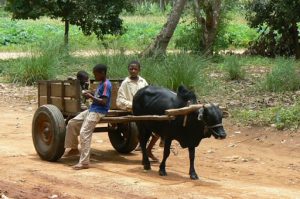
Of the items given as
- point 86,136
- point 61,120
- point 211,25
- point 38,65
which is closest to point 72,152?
point 61,120

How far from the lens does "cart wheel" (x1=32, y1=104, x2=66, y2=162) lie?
28.9 ft

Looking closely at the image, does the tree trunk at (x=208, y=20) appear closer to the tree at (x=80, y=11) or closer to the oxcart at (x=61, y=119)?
the tree at (x=80, y=11)

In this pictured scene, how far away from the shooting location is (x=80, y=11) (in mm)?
20359

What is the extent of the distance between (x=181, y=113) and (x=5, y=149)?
3535mm

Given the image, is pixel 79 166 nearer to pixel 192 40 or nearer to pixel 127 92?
pixel 127 92

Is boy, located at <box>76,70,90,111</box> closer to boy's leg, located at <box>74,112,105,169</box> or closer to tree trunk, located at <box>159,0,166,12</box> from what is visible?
boy's leg, located at <box>74,112,105,169</box>

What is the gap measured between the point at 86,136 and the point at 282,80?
283 inches

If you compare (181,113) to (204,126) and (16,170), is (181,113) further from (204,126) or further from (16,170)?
(16,170)

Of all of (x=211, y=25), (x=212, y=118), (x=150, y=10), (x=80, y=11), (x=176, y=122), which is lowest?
(x=176, y=122)

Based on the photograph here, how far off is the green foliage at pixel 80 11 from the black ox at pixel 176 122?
1226cm

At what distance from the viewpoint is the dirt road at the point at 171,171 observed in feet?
23.2

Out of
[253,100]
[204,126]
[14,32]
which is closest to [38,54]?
[253,100]

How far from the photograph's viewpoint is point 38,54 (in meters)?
17.1

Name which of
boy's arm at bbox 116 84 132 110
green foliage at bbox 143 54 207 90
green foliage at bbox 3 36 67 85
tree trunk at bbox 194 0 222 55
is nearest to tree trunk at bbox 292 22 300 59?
tree trunk at bbox 194 0 222 55
